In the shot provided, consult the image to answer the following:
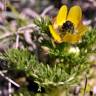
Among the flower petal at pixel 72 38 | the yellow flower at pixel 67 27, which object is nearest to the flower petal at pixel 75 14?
the yellow flower at pixel 67 27

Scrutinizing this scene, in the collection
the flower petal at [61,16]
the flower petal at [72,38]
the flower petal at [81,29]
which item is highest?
the flower petal at [61,16]

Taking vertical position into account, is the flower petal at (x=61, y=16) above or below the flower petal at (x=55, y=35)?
above

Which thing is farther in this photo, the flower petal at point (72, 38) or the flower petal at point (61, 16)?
the flower petal at point (61, 16)

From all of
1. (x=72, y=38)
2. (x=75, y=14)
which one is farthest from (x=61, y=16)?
(x=72, y=38)

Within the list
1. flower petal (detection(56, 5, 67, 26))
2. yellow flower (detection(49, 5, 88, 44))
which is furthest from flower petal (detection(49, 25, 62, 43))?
flower petal (detection(56, 5, 67, 26))

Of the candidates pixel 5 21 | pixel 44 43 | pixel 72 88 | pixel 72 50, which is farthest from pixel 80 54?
pixel 5 21

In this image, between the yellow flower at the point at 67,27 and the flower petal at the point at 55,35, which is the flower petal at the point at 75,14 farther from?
the flower petal at the point at 55,35

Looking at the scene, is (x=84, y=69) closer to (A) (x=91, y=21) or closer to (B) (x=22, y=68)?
(B) (x=22, y=68)

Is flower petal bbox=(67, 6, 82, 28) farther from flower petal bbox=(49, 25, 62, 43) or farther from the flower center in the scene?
flower petal bbox=(49, 25, 62, 43)
